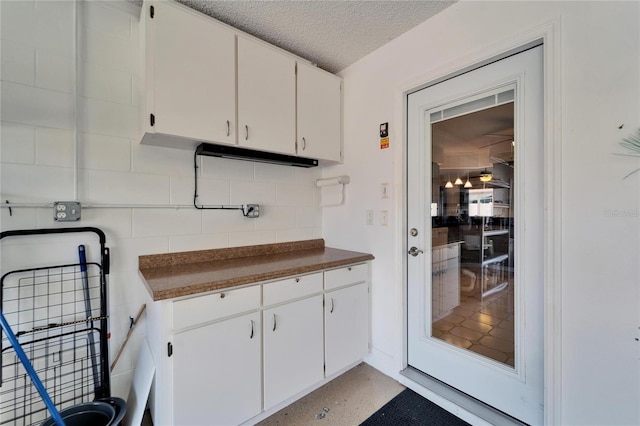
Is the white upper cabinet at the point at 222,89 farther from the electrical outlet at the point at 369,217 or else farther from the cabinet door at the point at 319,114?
the electrical outlet at the point at 369,217

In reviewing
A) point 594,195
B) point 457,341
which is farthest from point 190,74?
point 457,341

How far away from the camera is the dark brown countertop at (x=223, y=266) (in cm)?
137

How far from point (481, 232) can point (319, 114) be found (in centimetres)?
155

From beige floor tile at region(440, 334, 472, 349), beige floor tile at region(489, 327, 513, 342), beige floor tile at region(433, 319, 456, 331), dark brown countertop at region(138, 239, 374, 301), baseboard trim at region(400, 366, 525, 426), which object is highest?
dark brown countertop at region(138, 239, 374, 301)

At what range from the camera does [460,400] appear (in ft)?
5.63

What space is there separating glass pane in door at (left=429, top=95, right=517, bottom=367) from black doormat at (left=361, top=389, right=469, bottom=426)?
1.42 feet

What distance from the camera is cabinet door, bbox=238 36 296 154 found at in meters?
1.84

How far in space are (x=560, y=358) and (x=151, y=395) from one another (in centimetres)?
229

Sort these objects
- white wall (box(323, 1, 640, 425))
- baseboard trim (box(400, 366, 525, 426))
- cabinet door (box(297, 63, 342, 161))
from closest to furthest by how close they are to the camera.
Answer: white wall (box(323, 1, 640, 425))
baseboard trim (box(400, 366, 525, 426))
cabinet door (box(297, 63, 342, 161))

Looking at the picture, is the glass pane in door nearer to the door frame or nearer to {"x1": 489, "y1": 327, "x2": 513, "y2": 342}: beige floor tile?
{"x1": 489, "y1": 327, "x2": 513, "y2": 342}: beige floor tile

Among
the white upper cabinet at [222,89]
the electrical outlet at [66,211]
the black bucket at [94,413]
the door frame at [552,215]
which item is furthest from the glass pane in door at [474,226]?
the electrical outlet at [66,211]

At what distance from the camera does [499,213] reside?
5.41 feet

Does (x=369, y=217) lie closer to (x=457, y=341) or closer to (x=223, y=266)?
(x=457, y=341)

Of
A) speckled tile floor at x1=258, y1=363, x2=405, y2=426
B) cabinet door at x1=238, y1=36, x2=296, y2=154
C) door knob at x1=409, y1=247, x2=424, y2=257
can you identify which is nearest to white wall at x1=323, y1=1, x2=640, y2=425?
door knob at x1=409, y1=247, x2=424, y2=257
